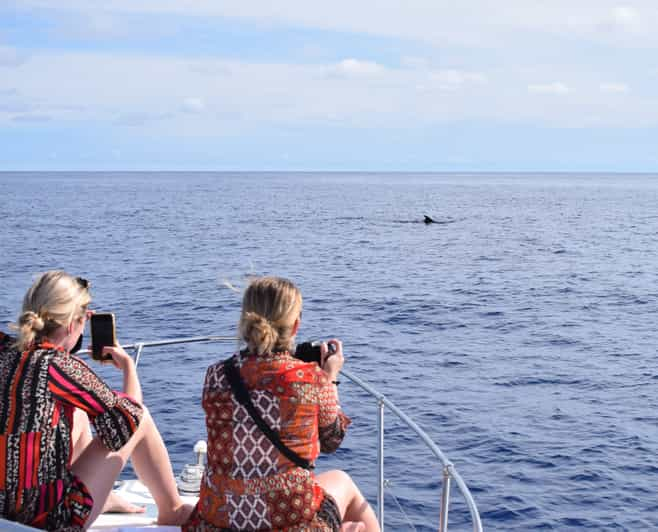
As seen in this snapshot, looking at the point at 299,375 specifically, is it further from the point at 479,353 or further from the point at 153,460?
the point at 479,353

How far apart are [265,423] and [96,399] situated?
2.37 ft

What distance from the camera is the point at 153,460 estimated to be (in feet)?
13.8

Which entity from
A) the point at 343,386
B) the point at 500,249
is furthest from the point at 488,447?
the point at 500,249

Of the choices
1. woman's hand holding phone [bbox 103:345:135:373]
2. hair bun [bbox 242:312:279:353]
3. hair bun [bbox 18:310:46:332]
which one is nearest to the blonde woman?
hair bun [bbox 18:310:46:332]

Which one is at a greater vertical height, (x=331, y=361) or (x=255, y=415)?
(x=331, y=361)

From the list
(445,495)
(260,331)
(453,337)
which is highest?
(260,331)

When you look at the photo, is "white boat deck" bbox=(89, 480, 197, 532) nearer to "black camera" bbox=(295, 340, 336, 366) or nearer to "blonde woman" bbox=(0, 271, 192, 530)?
"blonde woman" bbox=(0, 271, 192, 530)

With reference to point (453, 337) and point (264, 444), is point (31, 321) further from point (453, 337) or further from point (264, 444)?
point (453, 337)

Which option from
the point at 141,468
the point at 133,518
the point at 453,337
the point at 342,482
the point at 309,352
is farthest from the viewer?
the point at 453,337

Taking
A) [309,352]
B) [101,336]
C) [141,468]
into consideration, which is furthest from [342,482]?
[101,336]

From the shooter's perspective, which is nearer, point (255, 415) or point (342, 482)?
point (255, 415)

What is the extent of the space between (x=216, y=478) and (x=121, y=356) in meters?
0.91

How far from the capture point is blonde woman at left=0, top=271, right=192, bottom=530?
3.47 m

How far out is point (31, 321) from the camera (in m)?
3.52
